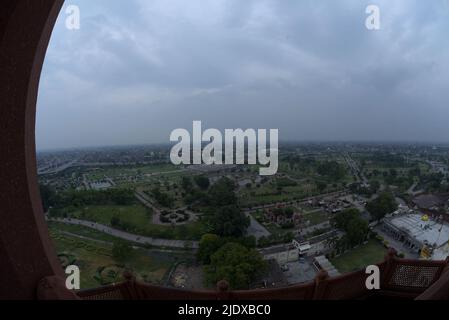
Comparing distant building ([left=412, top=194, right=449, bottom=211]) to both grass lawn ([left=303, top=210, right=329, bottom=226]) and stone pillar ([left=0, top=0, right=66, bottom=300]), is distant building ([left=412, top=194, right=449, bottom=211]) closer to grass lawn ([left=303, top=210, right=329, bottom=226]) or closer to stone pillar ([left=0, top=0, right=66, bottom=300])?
grass lawn ([left=303, top=210, right=329, bottom=226])

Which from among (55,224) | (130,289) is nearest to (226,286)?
(130,289)

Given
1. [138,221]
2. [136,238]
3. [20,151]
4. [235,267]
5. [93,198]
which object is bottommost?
[136,238]

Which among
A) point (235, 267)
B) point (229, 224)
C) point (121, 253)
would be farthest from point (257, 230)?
point (121, 253)

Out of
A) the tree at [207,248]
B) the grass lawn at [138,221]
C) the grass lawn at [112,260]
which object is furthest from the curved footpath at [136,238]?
the tree at [207,248]

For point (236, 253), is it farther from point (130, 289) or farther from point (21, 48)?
point (21, 48)

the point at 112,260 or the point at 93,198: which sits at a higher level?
the point at 93,198

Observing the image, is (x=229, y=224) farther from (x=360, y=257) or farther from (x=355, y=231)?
(x=360, y=257)

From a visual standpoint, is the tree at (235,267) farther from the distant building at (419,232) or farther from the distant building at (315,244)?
the distant building at (419,232)

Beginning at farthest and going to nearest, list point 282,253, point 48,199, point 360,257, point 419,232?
point 48,199 → point 419,232 → point 282,253 → point 360,257
